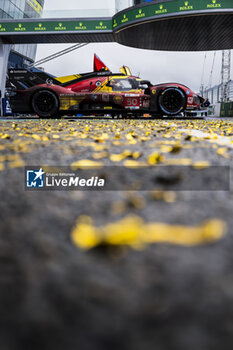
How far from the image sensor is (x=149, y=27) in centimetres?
1590

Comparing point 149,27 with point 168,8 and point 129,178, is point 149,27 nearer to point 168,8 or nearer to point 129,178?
point 168,8

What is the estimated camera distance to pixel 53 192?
159 centimetres

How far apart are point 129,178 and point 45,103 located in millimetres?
9109

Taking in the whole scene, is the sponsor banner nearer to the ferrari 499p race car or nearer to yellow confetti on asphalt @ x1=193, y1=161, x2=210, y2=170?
yellow confetti on asphalt @ x1=193, y1=161, x2=210, y2=170

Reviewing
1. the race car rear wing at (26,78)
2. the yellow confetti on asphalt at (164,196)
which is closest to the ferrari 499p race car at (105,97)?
the race car rear wing at (26,78)

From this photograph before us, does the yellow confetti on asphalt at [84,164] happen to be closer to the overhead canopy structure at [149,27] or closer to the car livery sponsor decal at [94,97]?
the car livery sponsor decal at [94,97]

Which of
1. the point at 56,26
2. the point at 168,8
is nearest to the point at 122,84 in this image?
the point at 168,8

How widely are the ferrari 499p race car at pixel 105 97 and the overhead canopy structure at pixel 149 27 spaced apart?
673cm

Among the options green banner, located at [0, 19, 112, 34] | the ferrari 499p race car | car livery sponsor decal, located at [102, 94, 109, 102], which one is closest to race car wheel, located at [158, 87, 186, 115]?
the ferrari 499p race car

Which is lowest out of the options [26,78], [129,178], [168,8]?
[129,178]

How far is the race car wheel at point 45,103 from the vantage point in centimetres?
998

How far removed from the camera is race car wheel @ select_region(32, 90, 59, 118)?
9977mm

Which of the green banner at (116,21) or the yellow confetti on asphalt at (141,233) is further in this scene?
the green banner at (116,21)

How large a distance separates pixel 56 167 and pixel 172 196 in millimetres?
926
